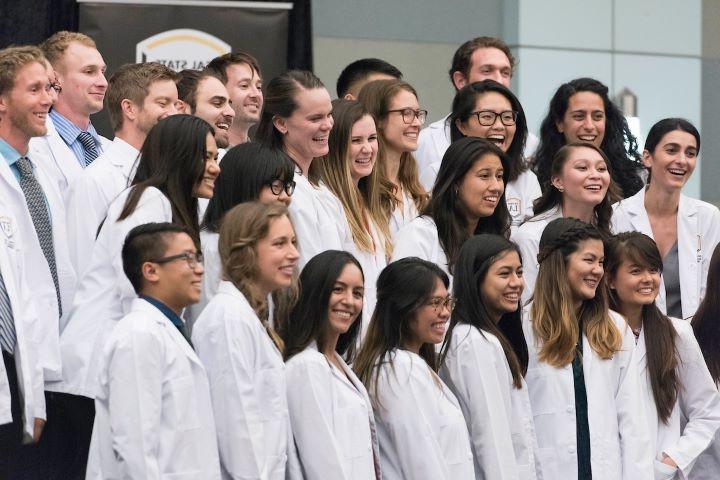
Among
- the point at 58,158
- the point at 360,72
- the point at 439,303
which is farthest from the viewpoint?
A: the point at 360,72

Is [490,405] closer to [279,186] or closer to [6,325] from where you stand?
[279,186]

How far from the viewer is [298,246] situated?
5434 millimetres

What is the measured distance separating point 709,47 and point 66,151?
6.16 meters

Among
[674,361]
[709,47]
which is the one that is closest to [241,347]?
[674,361]

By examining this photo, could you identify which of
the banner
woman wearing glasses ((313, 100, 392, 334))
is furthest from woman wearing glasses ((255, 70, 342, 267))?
the banner

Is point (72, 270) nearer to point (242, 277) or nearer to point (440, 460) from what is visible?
point (242, 277)

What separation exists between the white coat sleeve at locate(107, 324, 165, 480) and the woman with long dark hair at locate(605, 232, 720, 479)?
7.80ft

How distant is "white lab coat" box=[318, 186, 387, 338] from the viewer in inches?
225

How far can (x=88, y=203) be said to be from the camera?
5188 mm

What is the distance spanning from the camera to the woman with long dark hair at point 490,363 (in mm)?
5391

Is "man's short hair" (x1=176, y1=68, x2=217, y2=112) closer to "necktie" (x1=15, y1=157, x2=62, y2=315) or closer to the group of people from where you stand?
the group of people

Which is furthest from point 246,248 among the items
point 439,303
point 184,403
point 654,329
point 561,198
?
point 561,198

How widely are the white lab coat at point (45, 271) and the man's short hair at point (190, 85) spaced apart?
3.37 feet

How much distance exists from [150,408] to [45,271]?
94 centimetres
